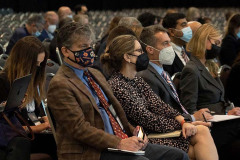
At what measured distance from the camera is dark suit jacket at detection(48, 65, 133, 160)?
127 inches

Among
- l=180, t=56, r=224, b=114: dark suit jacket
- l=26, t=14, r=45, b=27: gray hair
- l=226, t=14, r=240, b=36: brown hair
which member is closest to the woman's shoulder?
l=180, t=56, r=224, b=114: dark suit jacket

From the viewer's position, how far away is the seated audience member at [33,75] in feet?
12.4

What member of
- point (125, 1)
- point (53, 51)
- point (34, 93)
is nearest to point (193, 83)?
point (34, 93)

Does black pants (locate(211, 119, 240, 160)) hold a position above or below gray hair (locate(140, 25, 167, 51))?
below

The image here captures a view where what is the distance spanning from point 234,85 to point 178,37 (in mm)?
1281

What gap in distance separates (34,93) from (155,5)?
20.2 m

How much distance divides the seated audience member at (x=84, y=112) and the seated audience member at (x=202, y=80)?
1.19 metres

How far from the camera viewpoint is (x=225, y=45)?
25.9 ft

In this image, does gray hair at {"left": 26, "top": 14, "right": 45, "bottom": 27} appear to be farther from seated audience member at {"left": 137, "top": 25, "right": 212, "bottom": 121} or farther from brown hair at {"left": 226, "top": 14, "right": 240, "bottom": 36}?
seated audience member at {"left": 137, "top": 25, "right": 212, "bottom": 121}

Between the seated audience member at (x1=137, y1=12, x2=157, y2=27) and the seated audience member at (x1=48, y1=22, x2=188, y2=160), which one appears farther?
the seated audience member at (x1=137, y1=12, x2=157, y2=27)

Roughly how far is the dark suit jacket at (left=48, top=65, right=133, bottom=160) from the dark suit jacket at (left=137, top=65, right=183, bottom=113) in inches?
38.3

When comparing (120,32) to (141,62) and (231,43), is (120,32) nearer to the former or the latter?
(141,62)

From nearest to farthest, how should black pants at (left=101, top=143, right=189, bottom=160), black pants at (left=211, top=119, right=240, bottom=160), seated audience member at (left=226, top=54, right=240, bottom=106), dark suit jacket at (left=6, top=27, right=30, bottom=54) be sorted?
1. black pants at (left=101, top=143, right=189, bottom=160)
2. black pants at (left=211, top=119, right=240, bottom=160)
3. seated audience member at (left=226, top=54, right=240, bottom=106)
4. dark suit jacket at (left=6, top=27, right=30, bottom=54)

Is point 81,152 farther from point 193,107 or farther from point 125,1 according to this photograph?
point 125,1
